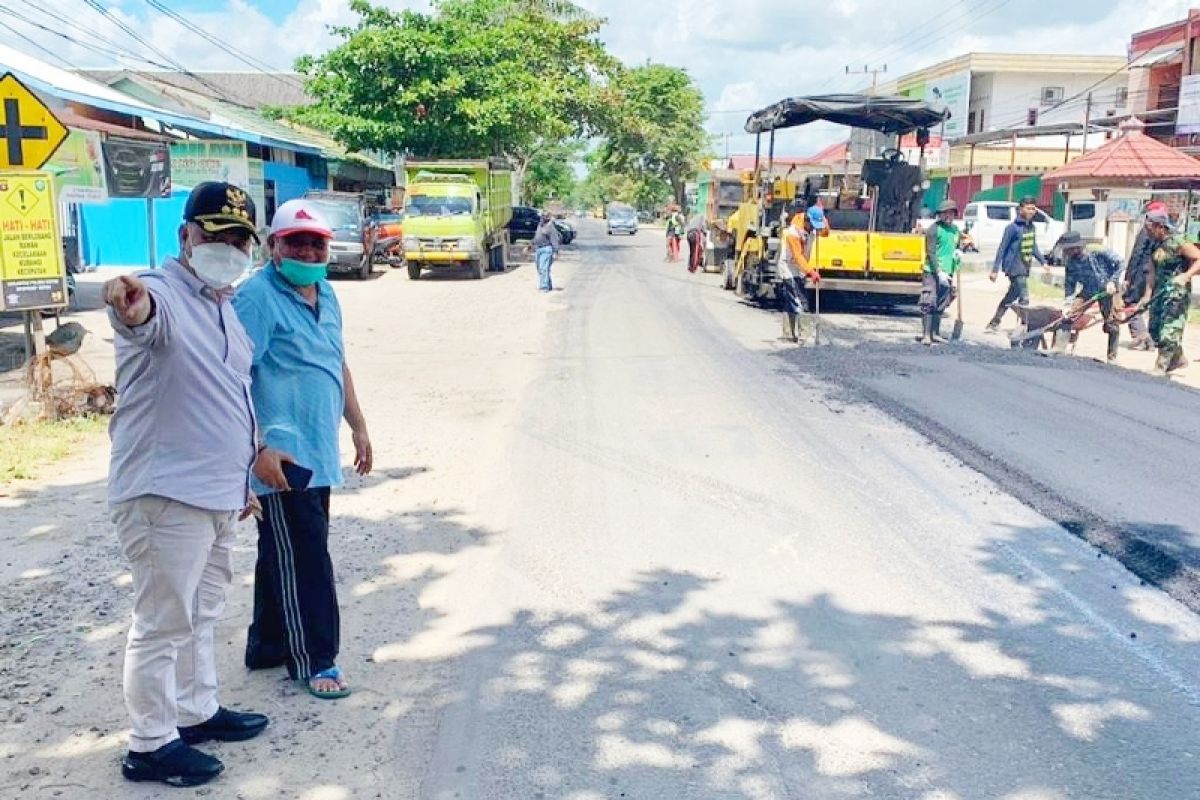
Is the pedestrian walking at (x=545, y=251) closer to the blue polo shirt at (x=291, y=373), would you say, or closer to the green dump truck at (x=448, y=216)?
the green dump truck at (x=448, y=216)

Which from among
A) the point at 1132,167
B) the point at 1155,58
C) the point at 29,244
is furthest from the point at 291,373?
the point at 1155,58

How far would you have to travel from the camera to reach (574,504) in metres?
6.50

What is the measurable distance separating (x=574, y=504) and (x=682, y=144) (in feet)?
232

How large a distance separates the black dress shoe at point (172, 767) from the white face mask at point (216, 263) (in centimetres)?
147

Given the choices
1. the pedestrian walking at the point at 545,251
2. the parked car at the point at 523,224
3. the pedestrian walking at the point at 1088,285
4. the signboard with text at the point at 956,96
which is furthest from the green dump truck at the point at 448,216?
the signboard with text at the point at 956,96

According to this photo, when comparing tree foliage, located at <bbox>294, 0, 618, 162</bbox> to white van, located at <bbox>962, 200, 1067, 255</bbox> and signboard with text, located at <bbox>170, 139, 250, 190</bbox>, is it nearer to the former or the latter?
signboard with text, located at <bbox>170, 139, 250, 190</bbox>

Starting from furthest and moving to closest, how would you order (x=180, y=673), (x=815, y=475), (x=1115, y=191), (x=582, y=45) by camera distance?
(x=582, y=45)
(x=1115, y=191)
(x=815, y=475)
(x=180, y=673)

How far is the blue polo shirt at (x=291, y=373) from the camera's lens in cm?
371

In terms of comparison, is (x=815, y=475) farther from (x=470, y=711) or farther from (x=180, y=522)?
(x=180, y=522)

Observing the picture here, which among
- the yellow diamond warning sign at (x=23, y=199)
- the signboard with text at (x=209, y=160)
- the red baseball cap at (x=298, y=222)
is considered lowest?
the red baseball cap at (x=298, y=222)

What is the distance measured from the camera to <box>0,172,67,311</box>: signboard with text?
9203 mm

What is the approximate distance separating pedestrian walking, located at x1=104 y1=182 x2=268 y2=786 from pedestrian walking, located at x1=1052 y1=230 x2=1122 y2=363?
11524mm

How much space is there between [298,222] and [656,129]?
4469 centimetres

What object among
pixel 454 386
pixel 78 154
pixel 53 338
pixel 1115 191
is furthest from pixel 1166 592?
pixel 1115 191
